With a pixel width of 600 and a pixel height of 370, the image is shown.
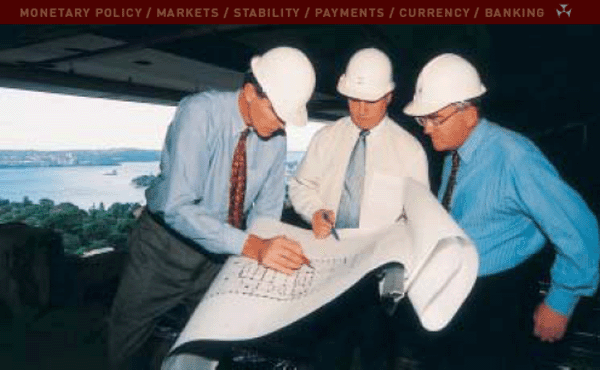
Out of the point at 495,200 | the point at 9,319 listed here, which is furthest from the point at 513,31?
the point at 9,319

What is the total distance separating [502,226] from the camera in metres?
1.64

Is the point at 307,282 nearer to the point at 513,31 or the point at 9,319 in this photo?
the point at 9,319

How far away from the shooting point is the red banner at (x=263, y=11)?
10.5 ft

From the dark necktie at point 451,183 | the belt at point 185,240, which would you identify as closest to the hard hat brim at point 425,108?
the dark necktie at point 451,183

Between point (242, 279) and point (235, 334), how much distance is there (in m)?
0.23

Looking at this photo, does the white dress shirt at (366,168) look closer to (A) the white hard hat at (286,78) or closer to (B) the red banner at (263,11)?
(A) the white hard hat at (286,78)

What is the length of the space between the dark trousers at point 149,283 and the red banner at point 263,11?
2.02 m

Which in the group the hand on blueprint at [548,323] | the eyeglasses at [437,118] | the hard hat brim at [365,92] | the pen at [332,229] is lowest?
the hand on blueprint at [548,323]

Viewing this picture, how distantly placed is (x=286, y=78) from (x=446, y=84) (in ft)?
1.84

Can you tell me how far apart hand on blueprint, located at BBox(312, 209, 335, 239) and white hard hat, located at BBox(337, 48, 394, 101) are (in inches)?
30.2

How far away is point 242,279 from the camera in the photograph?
1240mm

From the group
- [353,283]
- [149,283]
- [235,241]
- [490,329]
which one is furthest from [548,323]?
[149,283]

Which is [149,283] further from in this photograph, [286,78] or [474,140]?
[474,140]

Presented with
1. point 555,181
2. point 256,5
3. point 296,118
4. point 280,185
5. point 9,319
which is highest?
point 256,5
